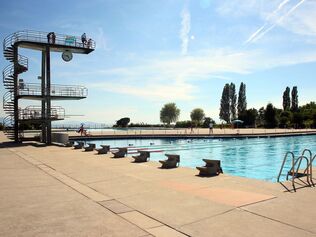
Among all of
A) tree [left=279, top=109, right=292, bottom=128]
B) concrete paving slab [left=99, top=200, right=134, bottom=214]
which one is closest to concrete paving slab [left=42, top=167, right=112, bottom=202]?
concrete paving slab [left=99, top=200, right=134, bottom=214]

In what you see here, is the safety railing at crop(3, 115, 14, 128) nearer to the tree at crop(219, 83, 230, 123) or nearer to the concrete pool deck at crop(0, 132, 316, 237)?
the concrete pool deck at crop(0, 132, 316, 237)

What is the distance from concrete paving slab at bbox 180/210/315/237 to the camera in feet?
14.2

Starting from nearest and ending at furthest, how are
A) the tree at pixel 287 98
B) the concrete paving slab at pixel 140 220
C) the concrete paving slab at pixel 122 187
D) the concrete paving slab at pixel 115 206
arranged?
the concrete paving slab at pixel 140 220
the concrete paving slab at pixel 115 206
the concrete paving slab at pixel 122 187
the tree at pixel 287 98

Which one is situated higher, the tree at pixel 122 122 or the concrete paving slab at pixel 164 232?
the tree at pixel 122 122

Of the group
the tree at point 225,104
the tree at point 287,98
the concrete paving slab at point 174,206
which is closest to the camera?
the concrete paving slab at point 174,206

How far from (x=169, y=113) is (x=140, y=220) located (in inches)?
4249

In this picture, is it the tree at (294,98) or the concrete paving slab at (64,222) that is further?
the tree at (294,98)

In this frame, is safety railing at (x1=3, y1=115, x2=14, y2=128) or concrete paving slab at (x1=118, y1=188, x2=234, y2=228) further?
safety railing at (x1=3, y1=115, x2=14, y2=128)

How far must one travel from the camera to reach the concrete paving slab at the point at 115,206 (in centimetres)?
555

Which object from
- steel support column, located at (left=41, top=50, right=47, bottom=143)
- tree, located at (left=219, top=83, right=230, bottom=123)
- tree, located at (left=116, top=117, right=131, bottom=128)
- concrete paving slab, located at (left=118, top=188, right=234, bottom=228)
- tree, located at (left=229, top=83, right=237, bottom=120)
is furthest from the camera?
tree, located at (left=219, top=83, right=230, bottom=123)

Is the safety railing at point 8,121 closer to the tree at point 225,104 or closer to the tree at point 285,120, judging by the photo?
the tree at point 285,120

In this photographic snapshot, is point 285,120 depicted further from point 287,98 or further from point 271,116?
point 287,98

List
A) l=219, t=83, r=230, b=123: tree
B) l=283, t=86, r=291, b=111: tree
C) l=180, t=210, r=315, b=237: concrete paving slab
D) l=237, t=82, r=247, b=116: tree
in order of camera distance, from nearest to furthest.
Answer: l=180, t=210, r=315, b=237: concrete paving slab
l=283, t=86, r=291, b=111: tree
l=237, t=82, r=247, b=116: tree
l=219, t=83, r=230, b=123: tree

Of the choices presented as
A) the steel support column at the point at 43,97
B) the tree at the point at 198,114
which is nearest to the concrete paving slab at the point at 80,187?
the steel support column at the point at 43,97
